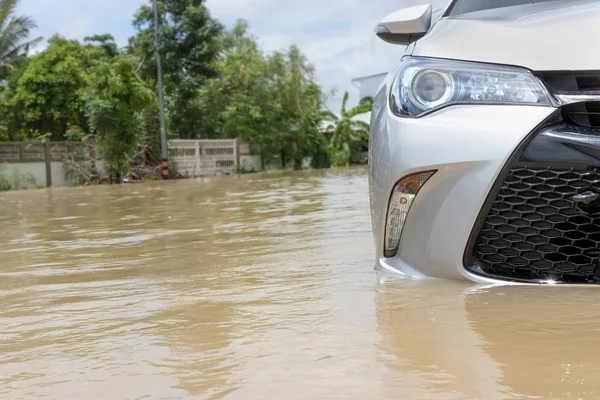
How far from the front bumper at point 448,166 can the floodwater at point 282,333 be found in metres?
0.13

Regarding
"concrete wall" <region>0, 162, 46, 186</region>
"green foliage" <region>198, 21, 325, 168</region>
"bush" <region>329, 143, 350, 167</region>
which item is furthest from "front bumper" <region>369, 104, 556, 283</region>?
"bush" <region>329, 143, 350, 167</region>

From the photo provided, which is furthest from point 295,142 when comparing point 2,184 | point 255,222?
point 255,222

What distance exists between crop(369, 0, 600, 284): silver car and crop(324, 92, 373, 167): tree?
35008 millimetres

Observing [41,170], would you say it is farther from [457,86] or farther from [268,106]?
[457,86]

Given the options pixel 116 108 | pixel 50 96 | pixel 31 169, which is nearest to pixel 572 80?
pixel 116 108

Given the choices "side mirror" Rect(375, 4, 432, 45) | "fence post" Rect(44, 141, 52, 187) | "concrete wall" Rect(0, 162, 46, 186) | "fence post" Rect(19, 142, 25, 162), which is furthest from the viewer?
"fence post" Rect(44, 141, 52, 187)

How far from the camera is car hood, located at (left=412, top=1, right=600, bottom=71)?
2465 mm

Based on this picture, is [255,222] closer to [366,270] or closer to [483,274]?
[366,270]

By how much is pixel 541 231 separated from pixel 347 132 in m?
36.7

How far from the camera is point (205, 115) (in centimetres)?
3603

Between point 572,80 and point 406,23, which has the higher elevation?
point 406,23

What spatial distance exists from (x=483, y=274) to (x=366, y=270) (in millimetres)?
995

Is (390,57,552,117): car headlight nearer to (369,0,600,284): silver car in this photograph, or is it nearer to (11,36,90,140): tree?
(369,0,600,284): silver car

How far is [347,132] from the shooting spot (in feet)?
128
